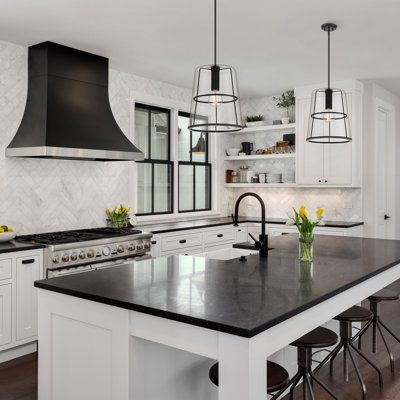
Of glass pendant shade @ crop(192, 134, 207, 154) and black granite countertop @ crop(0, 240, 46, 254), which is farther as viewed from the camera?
glass pendant shade @ crop(192, 134, 207, 154)

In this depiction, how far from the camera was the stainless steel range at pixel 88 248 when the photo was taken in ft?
12.6

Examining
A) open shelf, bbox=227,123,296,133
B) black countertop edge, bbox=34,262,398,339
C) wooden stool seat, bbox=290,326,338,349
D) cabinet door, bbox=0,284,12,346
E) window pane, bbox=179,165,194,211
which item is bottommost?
cabinet door, bbox=0,284,12,346

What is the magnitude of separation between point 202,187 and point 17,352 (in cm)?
373

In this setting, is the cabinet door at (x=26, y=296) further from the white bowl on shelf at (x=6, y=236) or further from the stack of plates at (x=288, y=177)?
the stack of plates at (x=288, y=177)

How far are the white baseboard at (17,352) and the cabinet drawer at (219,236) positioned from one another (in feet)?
7.86

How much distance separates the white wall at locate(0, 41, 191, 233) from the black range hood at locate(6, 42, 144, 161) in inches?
5.1

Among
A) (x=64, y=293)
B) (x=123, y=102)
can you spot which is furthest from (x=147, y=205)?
(x=64, y=293)

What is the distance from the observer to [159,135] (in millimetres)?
6035

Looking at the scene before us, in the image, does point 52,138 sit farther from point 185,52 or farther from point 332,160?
point 332,160

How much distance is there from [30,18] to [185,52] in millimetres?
1558

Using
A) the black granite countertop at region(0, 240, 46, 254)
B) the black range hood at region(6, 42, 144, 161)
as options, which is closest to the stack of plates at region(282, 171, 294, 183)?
the black range hood at region(6, 42, 144, 161)

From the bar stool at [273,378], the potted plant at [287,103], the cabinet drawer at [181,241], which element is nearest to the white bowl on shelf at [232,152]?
the potted plant at [287,103]

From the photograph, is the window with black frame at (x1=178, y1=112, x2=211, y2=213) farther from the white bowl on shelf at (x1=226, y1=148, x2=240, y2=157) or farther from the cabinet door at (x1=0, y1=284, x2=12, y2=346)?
the cabinet door at (x1=0, y1=284, x2=12, y2=346)

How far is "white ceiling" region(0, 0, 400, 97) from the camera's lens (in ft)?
11.4
